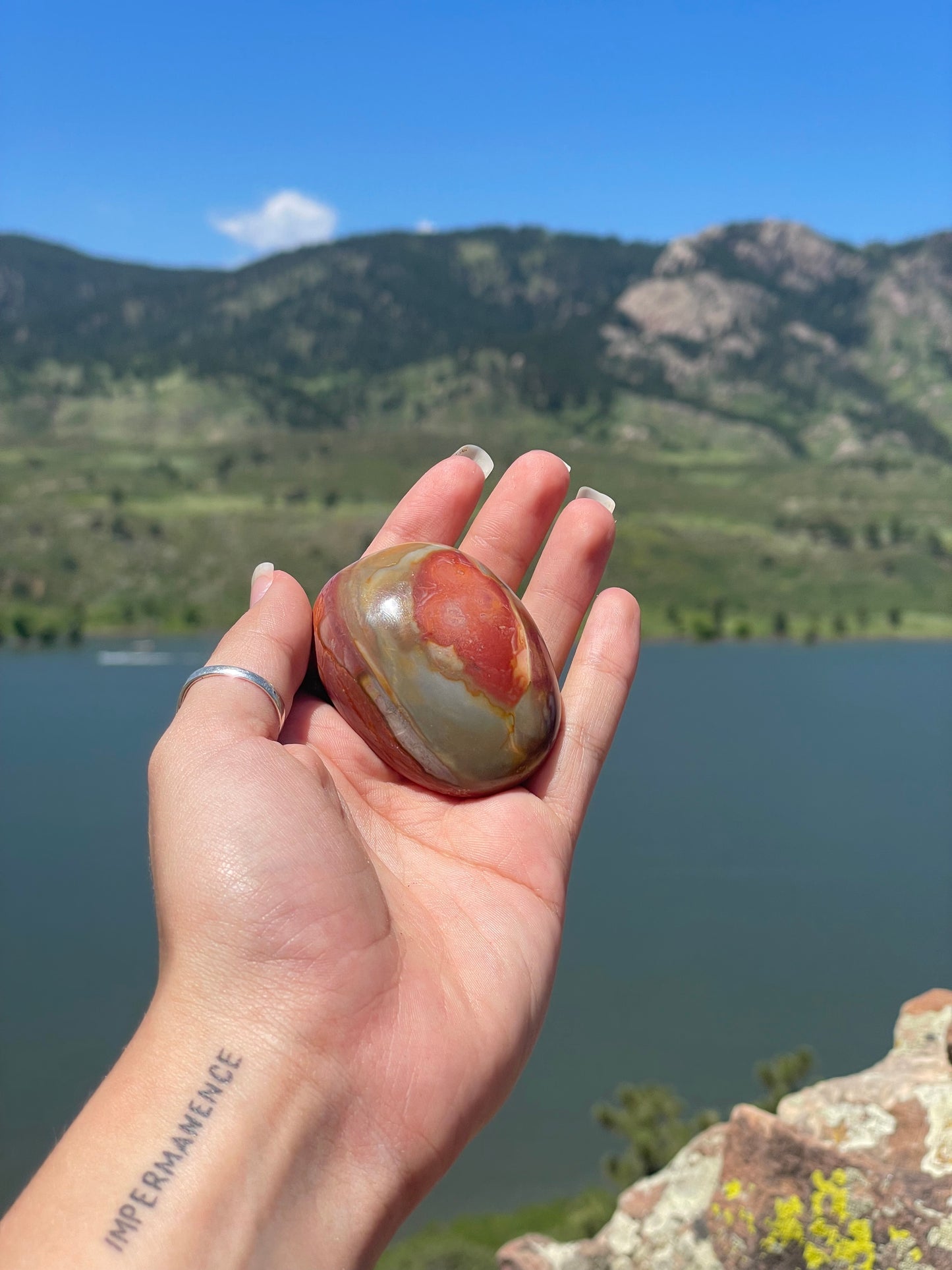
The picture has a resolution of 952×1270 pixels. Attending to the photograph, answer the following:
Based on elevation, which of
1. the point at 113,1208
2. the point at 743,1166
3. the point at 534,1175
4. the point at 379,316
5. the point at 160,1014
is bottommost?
the point at 534,1175

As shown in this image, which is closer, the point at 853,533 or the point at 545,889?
the point at 545,889

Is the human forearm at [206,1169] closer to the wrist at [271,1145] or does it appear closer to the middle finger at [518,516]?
the wrist at [271,1145]

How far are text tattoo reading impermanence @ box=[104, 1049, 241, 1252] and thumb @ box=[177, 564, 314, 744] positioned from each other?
27.4 inches

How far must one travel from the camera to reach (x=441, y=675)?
282 cm

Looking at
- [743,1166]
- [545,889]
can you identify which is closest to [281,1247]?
[545,889]

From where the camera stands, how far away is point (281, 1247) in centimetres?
165

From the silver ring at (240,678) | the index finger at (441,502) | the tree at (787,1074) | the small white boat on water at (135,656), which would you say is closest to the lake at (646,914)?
the small white boat on water at (135,656)

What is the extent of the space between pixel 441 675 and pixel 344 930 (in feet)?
3.11

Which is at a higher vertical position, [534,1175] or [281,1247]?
[281,1247]

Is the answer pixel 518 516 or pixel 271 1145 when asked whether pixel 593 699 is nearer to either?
pixel 518 516

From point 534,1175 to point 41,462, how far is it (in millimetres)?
60386

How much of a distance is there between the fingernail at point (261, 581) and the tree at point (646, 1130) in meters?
7.98

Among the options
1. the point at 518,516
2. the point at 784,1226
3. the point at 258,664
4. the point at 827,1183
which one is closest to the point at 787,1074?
the point at 784,1226

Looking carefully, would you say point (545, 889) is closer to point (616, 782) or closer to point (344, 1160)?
point (344, 1160)
